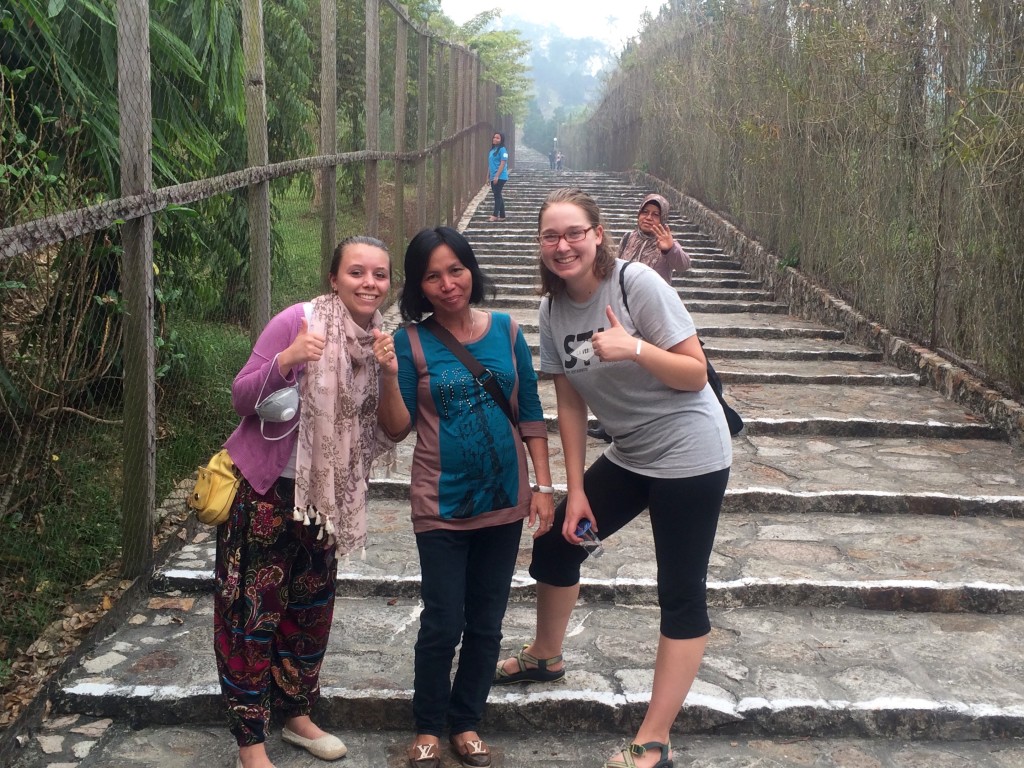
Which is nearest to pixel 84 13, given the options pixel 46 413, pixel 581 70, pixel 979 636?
pixel 46 413

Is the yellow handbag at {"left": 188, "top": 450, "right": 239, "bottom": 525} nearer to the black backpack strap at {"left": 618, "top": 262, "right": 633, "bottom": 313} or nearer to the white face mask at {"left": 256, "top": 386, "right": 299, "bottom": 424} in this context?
the white face mask at {"left": 256, "top": 386, "right": 299, "bottom": 424}

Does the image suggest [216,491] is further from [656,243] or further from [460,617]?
[656,243]

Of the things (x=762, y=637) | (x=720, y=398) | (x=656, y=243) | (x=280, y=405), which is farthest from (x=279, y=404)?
(x=656, y=243)

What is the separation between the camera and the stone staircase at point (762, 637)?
3627 mm

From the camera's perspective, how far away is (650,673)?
3969 millimetres

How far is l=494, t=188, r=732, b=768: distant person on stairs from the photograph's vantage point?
3.06 metres

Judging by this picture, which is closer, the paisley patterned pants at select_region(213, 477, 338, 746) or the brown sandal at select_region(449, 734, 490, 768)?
the paisley patterned pants at select_region(213, 477, 338, 746)

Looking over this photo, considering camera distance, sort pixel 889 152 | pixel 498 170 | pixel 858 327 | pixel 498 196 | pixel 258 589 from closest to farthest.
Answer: pixel 258 589 < pixel 889 152 < pixel 858 327 < pixel 498 170 < pixel 498 196

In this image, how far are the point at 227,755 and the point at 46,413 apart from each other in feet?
4.97

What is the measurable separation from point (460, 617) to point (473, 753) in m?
0.46

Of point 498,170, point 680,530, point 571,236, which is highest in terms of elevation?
point 498,170

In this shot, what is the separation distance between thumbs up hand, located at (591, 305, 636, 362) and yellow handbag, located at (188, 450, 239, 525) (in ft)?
3.57

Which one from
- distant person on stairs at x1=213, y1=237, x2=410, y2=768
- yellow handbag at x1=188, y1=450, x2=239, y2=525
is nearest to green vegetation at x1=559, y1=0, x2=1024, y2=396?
distant person on stairs at x1=213, y1=237, x2=410, y2=768

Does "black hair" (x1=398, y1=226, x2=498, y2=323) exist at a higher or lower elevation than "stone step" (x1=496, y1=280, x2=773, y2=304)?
higher
